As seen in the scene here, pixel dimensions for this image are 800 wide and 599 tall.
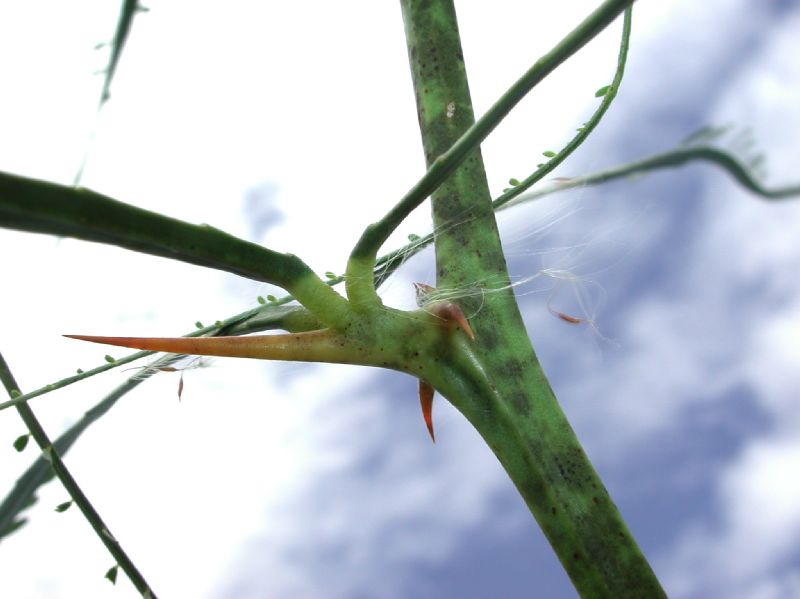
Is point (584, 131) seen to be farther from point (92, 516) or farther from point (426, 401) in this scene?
point (92, 516)

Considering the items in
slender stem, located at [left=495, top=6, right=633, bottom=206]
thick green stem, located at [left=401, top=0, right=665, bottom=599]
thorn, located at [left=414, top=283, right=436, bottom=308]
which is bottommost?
thick green stem, located at [left=401, top=0, right=665, bottom=599]

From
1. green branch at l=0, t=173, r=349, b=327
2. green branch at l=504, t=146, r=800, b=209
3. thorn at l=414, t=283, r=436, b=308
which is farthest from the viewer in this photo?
thorn at l=414, t=283, r=436, b=308

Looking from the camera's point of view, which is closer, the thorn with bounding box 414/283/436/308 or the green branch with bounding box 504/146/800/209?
the green branch with bounding box 504/146/800/209

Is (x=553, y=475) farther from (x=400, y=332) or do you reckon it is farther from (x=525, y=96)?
(x=525, y=96)

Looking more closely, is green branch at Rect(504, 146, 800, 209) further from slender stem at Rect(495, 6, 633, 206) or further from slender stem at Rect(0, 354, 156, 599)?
slender stem at Rect(0, 354, 156, 599)

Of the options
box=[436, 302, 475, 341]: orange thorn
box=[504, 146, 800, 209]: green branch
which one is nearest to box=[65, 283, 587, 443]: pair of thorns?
box=[436, 302, 475, 341]: orange thorn

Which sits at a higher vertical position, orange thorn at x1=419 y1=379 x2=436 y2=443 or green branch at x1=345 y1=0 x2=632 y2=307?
green branch at x1=345 y1=0 x2=632 y2=307

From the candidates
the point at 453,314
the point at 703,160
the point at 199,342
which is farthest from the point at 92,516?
the point at 703,160

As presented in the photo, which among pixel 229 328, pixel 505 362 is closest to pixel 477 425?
pixel 505 362
